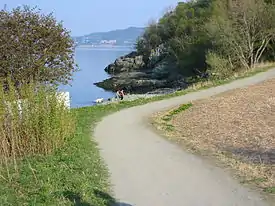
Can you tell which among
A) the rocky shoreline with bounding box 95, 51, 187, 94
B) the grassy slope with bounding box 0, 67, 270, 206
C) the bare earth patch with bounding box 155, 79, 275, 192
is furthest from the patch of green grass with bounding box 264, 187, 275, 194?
the rocky shoreline with bounding box 95, 51, 187, 94

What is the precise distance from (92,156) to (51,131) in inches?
40.5

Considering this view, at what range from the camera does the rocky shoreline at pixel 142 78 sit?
50.2 meters

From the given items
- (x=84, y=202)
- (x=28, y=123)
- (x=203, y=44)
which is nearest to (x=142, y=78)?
(x=203, y=44)

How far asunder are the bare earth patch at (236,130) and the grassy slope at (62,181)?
259 cm

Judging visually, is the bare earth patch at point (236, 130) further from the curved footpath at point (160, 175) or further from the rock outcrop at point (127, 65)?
the rock outcrop at point (127, 65)

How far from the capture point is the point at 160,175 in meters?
8.45

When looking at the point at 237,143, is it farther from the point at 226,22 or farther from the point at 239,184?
the point at 226,22

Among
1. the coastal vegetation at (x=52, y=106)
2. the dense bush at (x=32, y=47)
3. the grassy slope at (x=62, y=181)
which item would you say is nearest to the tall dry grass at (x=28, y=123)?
the coastal vegetation at (x=52, y=106)

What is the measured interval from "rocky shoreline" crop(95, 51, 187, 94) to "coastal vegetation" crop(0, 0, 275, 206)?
25.0 feet

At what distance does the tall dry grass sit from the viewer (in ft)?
31.1

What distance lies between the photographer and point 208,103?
18.5m

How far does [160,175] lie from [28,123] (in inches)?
122

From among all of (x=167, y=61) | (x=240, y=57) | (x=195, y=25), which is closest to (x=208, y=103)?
(x=240, y=57)

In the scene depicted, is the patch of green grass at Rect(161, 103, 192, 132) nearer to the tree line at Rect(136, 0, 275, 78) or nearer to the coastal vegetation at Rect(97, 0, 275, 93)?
the coastal vegetation at Rect(97, 0, 275, 93)
